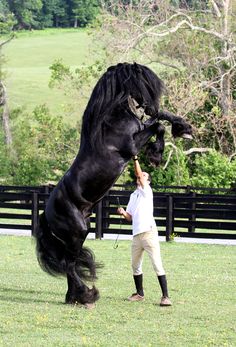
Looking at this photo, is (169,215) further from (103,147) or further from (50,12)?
(50,12)

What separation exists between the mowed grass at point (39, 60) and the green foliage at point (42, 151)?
3039 cm

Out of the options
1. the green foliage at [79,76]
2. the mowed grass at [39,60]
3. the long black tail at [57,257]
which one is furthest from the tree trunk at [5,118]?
the long black tail at [57,257]

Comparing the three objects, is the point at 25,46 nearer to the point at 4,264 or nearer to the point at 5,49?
the point at 5,49

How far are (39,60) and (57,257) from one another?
3590 inches

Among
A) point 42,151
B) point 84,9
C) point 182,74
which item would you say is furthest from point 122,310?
point 84,9

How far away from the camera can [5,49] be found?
104188mm

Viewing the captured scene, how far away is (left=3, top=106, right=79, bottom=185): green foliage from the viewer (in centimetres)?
3528

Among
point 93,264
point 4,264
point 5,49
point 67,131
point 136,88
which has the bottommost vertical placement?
point 5,49

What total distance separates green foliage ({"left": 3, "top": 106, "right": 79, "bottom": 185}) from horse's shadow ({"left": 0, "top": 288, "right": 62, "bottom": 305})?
2339 centimetres

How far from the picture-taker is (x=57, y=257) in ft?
34.7

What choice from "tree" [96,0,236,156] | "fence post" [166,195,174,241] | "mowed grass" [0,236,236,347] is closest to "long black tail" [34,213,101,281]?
"mowed grass" [0,236,236,347]

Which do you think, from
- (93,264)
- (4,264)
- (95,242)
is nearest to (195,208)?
(95,242)

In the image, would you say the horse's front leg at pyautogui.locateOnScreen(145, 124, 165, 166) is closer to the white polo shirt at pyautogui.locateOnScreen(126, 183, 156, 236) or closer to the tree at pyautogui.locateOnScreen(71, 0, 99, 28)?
the white polo shirt at pyautogui.locateOnScreen(126, 183, 156, 236)

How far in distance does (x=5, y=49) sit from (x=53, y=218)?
315 feet
